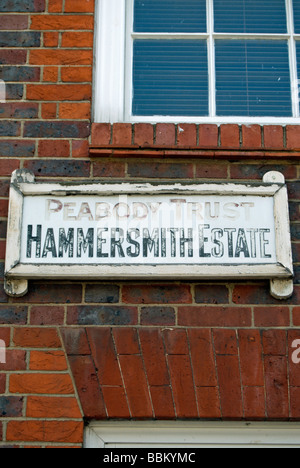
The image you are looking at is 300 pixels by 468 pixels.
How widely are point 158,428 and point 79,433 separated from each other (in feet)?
1.21

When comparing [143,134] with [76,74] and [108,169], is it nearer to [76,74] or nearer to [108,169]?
[108,169]

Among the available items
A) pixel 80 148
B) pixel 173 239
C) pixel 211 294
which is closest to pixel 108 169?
pixel 80 148

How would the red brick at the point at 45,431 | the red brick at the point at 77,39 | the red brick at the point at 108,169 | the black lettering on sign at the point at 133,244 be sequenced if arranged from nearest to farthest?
the red brick at the point at 45,431 → the black lettering on sign at the point at 133,244 → the red brick at the point at 108,169 → the red brick at the point at 77,39

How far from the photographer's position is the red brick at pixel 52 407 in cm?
289

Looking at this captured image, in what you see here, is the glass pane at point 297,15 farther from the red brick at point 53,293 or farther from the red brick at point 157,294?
the red brick at point 53,293

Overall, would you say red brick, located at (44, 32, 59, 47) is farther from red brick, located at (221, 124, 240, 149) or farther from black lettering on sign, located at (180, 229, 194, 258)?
black lettering on sign, located at (180, 229, 194, 258)

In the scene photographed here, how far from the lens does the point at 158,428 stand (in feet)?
9.73

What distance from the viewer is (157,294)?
307 cm

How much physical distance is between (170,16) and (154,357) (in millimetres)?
2025

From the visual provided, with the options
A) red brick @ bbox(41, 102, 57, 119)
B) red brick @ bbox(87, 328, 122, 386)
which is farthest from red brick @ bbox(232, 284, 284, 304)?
red brick @ bbox(41, 102, 57, 119)

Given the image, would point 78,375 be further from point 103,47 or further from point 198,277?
point 103,47

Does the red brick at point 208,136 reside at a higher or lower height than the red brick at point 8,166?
higher

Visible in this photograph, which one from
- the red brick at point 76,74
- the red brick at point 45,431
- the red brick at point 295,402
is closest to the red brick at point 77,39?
the red brick at point 76,74

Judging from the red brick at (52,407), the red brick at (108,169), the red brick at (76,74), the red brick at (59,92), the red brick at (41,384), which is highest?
the red brick at (76,74)
